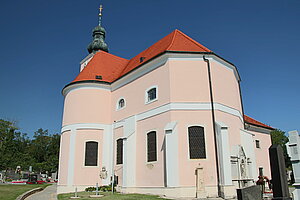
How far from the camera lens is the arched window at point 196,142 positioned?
49.3ft

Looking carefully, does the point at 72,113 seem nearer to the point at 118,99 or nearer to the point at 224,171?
the point at 118,99

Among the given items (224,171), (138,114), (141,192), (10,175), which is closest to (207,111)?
(224,171)

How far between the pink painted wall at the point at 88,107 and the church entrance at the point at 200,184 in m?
10.1

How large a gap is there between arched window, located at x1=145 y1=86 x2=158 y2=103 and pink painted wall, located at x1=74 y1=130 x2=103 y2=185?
5693mm

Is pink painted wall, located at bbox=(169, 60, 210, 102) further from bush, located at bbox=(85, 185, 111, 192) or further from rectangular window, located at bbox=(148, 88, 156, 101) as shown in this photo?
bush, located at bbox=(85, 185, 111, 192)

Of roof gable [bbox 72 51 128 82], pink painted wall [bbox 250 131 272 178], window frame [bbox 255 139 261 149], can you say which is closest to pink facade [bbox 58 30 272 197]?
roof gable [bbox 72 51 128 82]

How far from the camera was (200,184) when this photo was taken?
45.8 ft

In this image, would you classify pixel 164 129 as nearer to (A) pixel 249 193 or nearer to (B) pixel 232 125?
(B) pixel 232 125

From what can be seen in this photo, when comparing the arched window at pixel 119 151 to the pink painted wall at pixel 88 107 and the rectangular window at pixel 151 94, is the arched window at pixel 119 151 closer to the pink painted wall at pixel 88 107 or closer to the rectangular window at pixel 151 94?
the pink painted wall at pixel 88 107

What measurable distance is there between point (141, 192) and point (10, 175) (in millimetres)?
33144

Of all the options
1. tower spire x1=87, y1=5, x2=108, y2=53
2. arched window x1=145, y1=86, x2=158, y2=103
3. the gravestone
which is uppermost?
tower spire x1=87, y1=5, x2=108, y2=53

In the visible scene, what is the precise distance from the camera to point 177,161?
47.2 feet

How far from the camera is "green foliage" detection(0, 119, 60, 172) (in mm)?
45812

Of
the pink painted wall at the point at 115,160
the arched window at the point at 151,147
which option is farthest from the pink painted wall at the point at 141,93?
the arched window at the point at 151,147
